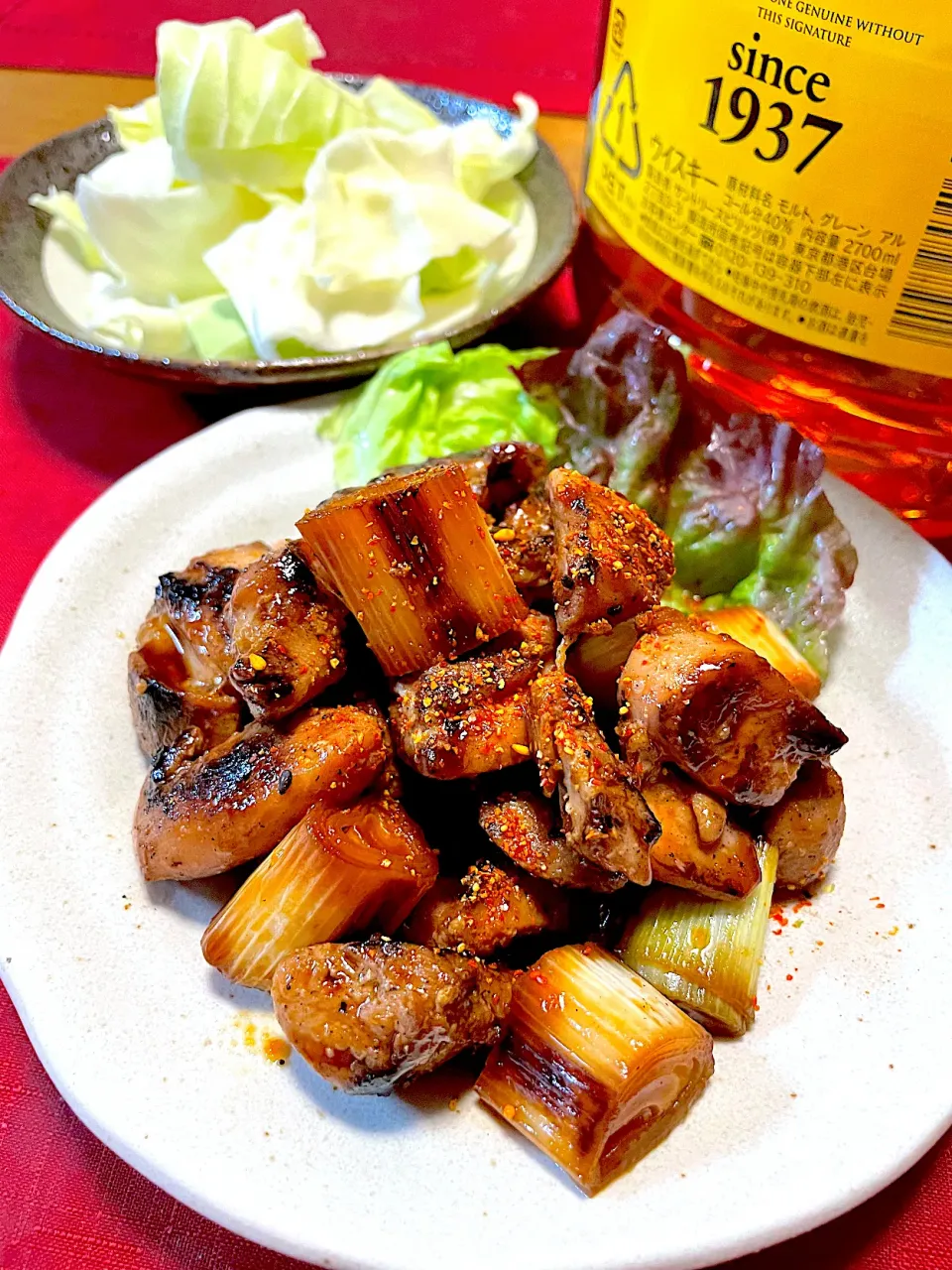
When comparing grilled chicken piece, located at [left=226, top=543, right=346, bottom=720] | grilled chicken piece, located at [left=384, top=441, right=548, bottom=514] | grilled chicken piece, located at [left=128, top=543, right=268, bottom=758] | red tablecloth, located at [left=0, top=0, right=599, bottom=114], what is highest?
red tablecloth, located at [left=0, top=0, right=599, bottom=114]

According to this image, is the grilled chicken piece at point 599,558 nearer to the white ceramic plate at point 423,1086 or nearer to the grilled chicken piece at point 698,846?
the grilled chicken piece at point 698,846

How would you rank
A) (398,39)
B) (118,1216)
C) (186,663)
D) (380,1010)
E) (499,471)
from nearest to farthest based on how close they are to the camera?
(380,1010) < (118,1216) < (186,663) < (499,471) < (398,39)

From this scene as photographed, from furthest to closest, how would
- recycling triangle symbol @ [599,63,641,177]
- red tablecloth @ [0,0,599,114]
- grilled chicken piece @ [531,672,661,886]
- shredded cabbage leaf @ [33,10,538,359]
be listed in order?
red tablecloth @ [0,0,599,114], shredded cabbage leaf @ [33,10,538,359], recycling triangle symbol @ [599,63,641,177], grilled chicken piece @ [531,672,661,886]

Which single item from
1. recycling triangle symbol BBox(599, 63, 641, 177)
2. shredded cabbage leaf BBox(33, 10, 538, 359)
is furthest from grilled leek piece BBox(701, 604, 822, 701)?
shredded cabbage leaf BBox(33, 10, 538, 359)

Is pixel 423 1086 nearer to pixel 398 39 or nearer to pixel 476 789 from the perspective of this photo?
pixel 476 789

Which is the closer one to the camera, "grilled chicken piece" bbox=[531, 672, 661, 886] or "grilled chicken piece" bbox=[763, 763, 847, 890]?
"grilled chicken piece" bbox=[531, 672, 661, 886]

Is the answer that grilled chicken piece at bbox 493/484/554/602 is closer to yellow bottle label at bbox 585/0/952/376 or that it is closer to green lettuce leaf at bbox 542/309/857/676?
green lettuce leaf at bbox 542/309/857/676

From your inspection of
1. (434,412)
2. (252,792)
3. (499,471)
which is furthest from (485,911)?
(434,412)
